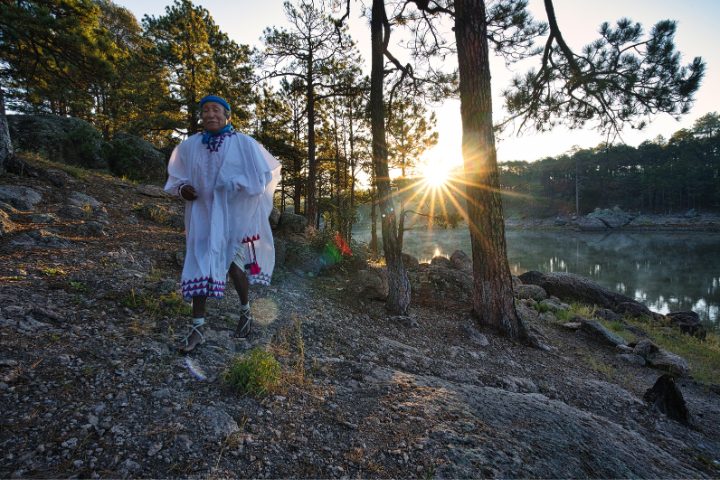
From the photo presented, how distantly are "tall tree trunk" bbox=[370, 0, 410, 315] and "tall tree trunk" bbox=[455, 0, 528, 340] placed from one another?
127 centimetres

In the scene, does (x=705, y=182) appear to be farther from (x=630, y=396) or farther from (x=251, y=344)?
(x=251, y=344)

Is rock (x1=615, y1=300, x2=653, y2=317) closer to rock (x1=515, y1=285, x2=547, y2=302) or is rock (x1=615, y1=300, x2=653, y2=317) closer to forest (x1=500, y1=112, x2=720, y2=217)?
rock (x1=515, y1=285, x2=547, y2=302)

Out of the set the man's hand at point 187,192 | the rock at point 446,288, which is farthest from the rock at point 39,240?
the rock at point 446,288

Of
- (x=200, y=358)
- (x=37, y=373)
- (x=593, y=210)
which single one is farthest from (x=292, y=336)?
(x=593, y=210)

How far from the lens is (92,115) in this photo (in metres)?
17.9

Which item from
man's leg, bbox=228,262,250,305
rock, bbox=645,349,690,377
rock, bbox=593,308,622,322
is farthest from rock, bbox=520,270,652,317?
man's leg, bbox=228,262,250,305

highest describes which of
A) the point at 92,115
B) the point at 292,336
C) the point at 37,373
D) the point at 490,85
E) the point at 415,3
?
the point at 92,115

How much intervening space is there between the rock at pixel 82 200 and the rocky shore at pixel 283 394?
1.46 meters

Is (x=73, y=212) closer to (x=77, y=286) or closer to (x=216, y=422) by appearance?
(x=77, y=286)

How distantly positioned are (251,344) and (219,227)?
113 centimetres

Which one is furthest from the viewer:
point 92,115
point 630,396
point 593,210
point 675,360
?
point 593,210

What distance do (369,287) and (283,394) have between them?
377 centimetres

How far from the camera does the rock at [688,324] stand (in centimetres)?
980

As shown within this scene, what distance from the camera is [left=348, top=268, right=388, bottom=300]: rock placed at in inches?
236
